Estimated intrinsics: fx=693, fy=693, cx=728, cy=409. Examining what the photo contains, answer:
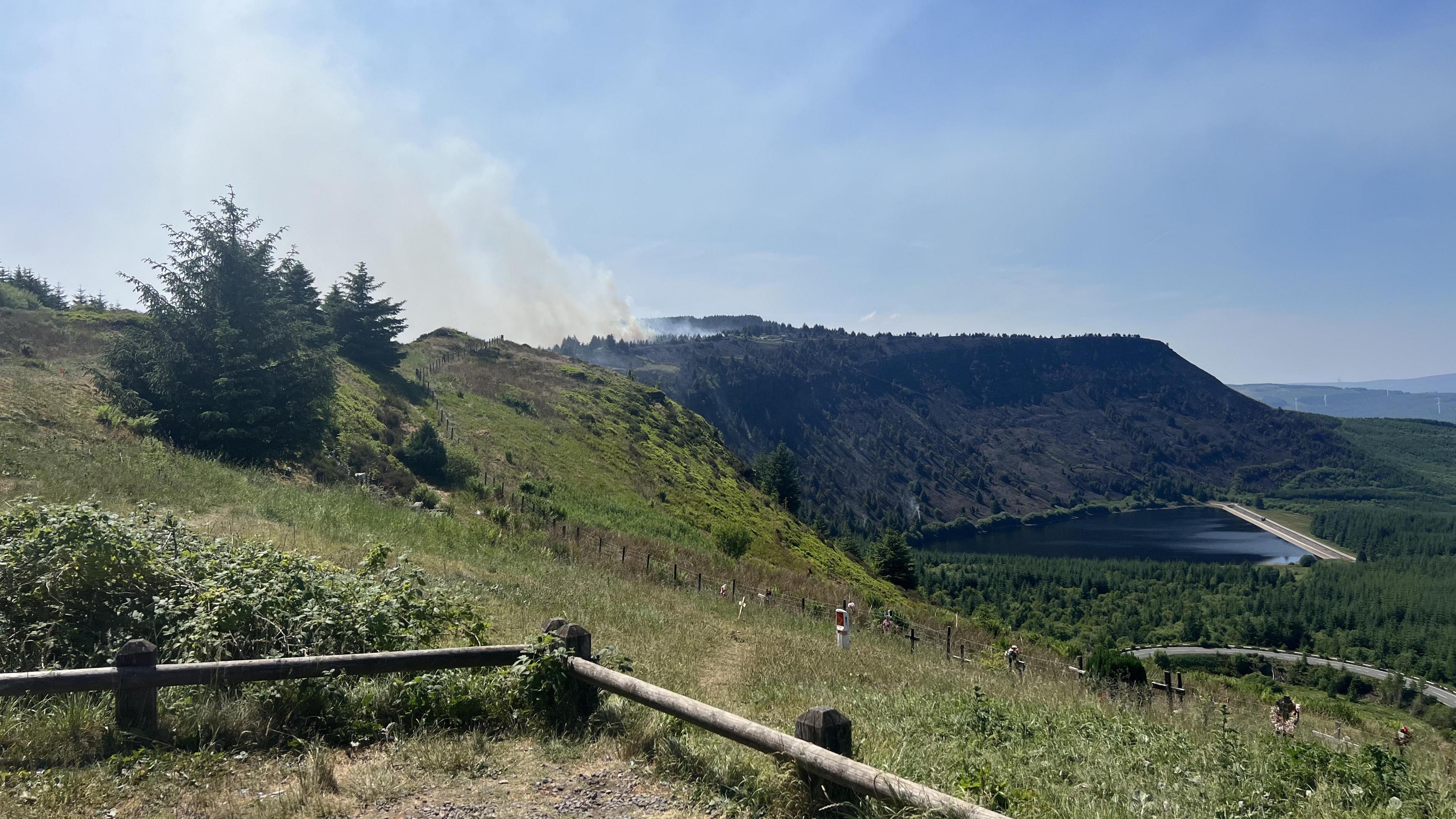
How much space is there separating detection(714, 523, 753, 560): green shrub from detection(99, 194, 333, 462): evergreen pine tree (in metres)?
17.8

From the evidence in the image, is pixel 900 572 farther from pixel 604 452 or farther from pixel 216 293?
pixel 216 293

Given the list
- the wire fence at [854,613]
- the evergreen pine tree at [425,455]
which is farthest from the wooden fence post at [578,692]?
the evergreen pine tree at [425,455]

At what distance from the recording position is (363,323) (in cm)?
4441

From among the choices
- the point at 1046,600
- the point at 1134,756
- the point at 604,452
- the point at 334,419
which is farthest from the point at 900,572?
the point at 1046,600

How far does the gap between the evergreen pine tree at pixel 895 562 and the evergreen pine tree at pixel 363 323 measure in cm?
3784

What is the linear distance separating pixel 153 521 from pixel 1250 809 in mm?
11358

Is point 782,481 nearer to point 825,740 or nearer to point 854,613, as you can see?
point 854,613

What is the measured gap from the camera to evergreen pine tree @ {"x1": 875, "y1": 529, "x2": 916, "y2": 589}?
53125 mm

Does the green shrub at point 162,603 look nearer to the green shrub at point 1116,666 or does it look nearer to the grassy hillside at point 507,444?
the grassy hillside at point 507,444

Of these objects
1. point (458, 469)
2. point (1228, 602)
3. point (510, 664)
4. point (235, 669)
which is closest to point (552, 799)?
point (510, 664)

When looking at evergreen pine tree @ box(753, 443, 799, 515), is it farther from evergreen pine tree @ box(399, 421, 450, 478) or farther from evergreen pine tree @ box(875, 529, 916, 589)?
evergreen pine tree @ box(399, 421, 450, 478)

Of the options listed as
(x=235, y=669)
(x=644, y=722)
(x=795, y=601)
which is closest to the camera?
(x=235, y=669)

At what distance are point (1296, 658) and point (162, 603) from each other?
140 m

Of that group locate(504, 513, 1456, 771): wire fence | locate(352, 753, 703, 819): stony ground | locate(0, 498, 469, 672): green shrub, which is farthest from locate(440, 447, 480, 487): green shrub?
locate(352, 753, 703, 819): stony ground
